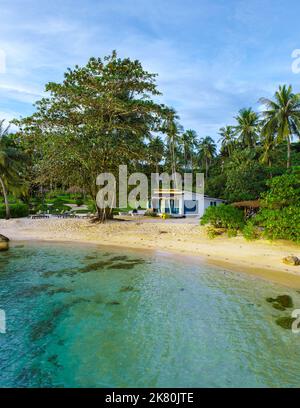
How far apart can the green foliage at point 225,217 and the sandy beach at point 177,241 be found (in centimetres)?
88

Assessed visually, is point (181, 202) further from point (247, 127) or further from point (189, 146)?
point (189, 146)

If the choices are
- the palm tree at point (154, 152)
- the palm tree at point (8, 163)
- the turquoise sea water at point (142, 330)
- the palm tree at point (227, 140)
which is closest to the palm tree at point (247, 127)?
the palm tree at point (227, 140)

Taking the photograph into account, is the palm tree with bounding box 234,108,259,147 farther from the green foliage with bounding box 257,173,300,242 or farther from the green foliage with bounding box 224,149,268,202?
the green foliage with bounding box 257,173,300,242

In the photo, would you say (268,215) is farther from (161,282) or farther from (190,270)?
(161,282)

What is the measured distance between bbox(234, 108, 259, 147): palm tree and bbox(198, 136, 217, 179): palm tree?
1616cm

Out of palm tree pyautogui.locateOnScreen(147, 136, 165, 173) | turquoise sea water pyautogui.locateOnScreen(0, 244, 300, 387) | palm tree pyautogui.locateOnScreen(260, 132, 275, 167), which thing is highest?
palm tree pyautogui.locateOnScreen(260, 132, 275, 167)

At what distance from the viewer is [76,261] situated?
49.2ft

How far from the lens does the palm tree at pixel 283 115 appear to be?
102 ft

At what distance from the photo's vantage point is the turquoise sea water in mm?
5742

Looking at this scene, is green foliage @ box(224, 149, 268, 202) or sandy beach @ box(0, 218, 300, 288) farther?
green foliage @ box(224, 149, 268, 202)

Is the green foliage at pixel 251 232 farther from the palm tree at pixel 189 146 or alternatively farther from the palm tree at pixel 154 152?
the palm tree at pixel 189 146

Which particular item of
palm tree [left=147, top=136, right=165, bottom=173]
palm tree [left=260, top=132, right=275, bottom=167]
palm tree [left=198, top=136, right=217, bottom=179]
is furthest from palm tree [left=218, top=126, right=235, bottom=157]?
palm tree [left=147, top=136, right=165, bottom=173]
